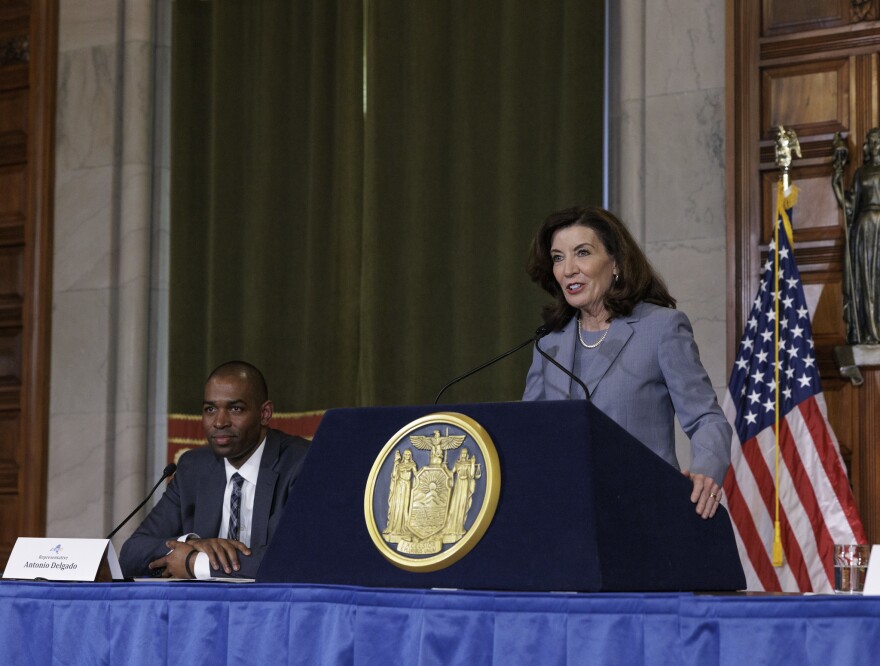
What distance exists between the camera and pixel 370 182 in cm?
637

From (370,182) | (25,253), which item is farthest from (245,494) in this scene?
(25,253)

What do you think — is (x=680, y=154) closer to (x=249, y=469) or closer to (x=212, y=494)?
(x=249, y=469)

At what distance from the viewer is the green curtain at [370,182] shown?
6062 mm

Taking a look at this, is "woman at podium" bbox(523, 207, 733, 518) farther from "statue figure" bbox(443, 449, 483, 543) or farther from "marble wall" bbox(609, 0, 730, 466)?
"marble wall" bbox(609, 0, 730, 466)

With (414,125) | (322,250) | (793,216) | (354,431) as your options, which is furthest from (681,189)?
(354,431)

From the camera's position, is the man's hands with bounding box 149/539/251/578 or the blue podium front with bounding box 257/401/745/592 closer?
the blue podium front with bounding box 257/401/745/592

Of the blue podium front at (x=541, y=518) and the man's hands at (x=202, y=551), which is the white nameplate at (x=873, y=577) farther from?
the man's hands at (x=202, y=551)

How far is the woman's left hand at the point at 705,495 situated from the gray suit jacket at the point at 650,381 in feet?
1.37

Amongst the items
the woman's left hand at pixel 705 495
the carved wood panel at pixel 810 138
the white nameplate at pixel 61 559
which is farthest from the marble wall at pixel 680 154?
the white nameplate at pixel 61 559

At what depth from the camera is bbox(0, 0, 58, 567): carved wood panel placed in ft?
23.0

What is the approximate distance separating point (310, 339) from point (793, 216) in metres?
2.51

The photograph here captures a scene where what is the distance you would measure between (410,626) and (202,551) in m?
1.52

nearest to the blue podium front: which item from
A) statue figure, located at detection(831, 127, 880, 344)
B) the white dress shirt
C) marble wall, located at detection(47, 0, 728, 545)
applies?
the white dress shirt

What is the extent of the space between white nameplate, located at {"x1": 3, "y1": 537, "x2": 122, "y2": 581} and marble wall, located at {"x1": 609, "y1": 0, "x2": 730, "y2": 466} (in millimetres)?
3153
